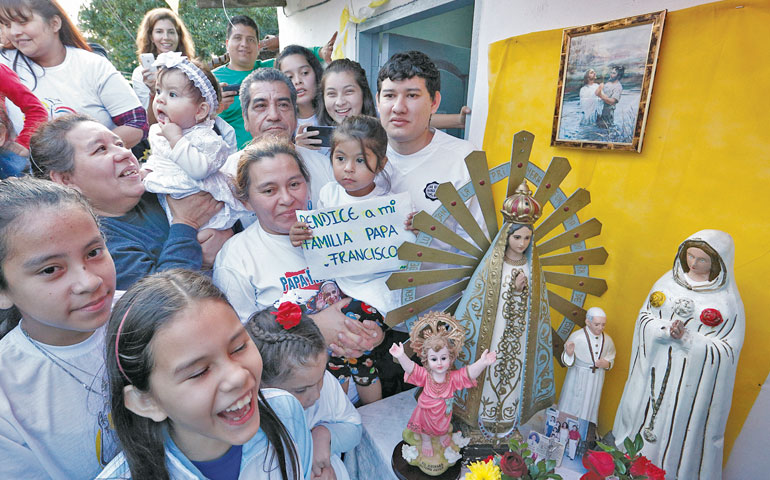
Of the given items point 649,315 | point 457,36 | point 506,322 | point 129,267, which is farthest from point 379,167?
point 457,36

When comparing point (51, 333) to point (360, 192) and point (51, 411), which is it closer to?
point (51, 411)

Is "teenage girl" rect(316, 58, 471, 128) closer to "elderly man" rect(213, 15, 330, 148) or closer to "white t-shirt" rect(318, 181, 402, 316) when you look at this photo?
"white t-shirt" rect(318, 181, 402, 316)

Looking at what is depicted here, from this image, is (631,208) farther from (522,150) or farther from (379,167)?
(379,167)

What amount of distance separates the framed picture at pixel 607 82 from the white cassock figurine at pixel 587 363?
799 millimetres

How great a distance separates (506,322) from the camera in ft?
4.73

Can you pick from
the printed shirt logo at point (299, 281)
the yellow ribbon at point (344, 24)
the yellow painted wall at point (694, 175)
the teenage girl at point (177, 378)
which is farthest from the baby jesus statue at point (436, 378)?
the yellow ribbon at point (344, 24)

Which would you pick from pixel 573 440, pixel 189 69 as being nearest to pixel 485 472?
pixel 573 440

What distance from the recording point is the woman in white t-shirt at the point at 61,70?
1.92 meters

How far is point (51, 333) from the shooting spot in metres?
1.06

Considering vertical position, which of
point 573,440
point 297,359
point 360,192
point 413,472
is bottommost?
point 413,472

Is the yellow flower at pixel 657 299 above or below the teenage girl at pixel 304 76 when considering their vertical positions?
below

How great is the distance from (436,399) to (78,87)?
7.78 ft

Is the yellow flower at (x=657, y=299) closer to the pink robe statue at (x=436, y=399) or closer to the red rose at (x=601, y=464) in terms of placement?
the red rose at (x=601, y=464)

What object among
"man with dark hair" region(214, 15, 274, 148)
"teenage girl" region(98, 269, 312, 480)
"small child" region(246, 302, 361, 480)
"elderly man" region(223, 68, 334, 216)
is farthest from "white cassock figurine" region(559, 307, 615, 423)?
"man with dark hair" region(214, 15, 274, 148)
